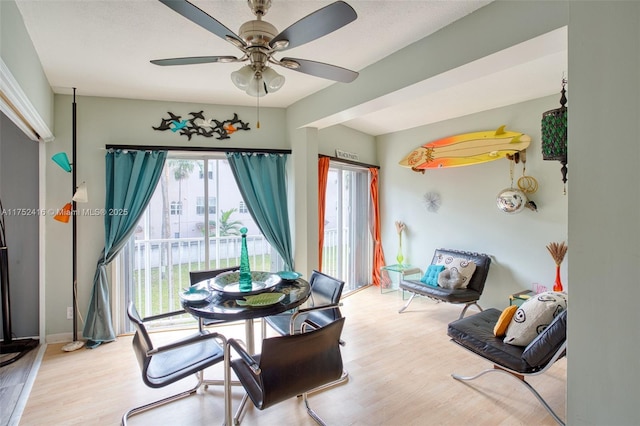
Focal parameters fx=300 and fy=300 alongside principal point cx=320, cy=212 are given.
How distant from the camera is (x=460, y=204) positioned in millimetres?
4059

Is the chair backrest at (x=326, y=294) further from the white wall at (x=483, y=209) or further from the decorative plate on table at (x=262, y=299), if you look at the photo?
the white wall at (x=483, y=209)

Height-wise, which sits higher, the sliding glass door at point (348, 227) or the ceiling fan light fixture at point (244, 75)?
the ceiling fan light fixture at point (244, 75)

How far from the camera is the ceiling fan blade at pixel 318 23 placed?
1.20 m

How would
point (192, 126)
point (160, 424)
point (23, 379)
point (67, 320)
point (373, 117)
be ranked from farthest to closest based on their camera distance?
1. point (373, 117)
2. point (192, 126)
3. point (67, 320)
4. point (23, 379)
5. point (160, 424)

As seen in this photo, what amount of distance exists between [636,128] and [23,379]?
4106 mm

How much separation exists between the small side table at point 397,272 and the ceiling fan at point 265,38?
3.19 metres

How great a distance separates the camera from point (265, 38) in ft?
5.03

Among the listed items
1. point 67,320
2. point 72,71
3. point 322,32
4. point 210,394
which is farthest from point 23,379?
point 322,32

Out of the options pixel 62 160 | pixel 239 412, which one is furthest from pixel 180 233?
pixel 239 412

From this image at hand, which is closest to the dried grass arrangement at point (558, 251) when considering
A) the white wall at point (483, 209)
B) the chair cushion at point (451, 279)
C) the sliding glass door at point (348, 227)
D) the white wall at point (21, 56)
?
the white wall at point (483, 209)

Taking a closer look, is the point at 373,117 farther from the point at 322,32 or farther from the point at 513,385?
the point at 513,385

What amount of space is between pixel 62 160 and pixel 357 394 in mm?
3403

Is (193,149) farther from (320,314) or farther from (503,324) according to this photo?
(503,324)

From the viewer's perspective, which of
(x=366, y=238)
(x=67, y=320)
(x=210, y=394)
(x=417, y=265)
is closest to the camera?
(x=210, y=394)
